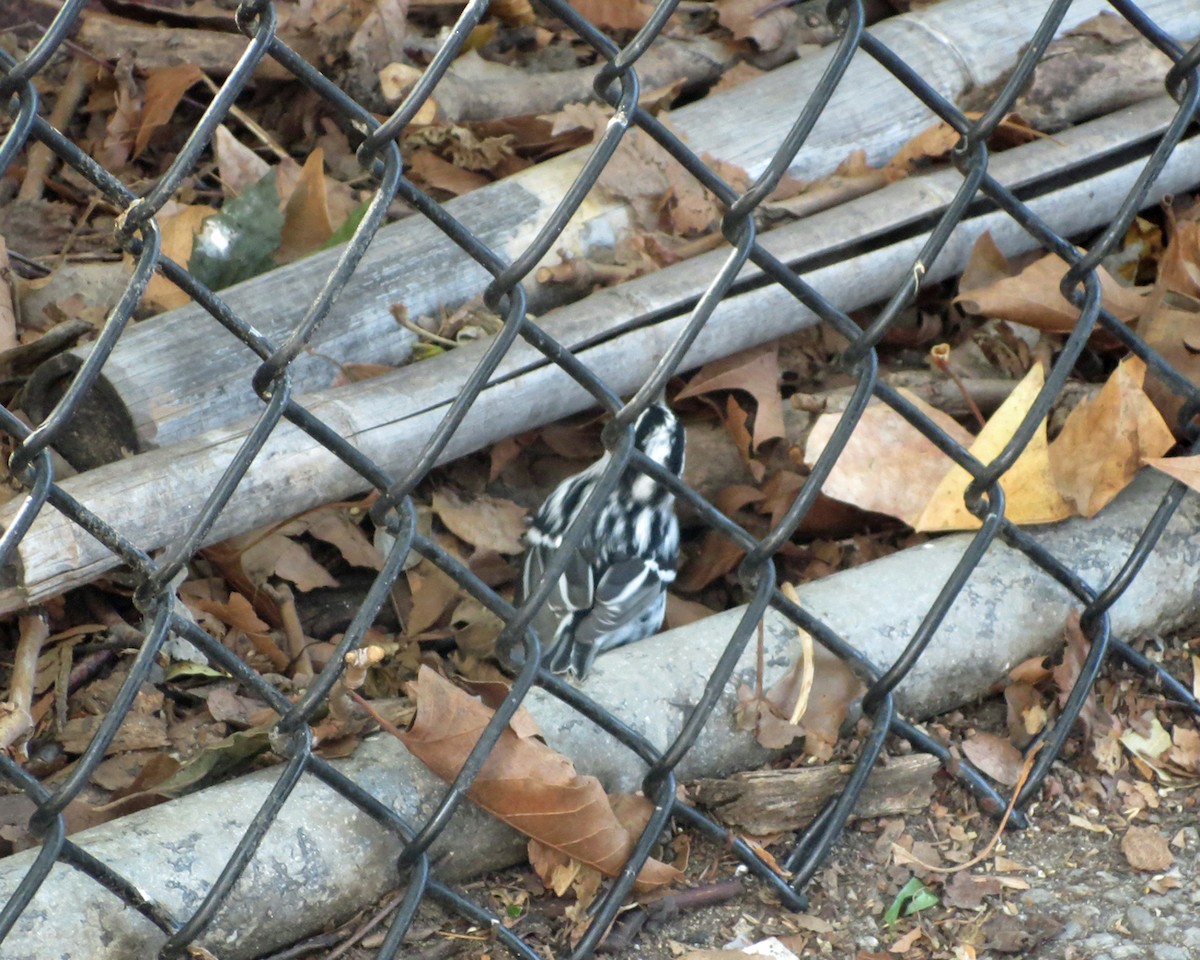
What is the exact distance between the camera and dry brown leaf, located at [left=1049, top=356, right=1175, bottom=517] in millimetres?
3365

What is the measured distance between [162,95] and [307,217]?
3.04 ft

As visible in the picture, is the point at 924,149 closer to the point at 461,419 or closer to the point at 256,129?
the point at 256,129

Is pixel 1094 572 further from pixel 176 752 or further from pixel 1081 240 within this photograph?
pixel 176 752

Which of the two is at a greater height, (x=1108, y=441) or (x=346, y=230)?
(x=346, y=230)

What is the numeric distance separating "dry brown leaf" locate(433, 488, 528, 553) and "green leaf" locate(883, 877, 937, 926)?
194cm

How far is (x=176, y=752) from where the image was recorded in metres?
3.46

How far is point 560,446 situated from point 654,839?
6.70 feet

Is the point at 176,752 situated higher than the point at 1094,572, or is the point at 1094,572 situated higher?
the point at 1094,572

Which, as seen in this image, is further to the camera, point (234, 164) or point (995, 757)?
point (234, 164)

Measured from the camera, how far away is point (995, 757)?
320 cm

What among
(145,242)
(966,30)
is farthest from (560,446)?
(145,242)

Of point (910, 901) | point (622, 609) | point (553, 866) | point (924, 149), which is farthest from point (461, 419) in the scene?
point (924, 149)

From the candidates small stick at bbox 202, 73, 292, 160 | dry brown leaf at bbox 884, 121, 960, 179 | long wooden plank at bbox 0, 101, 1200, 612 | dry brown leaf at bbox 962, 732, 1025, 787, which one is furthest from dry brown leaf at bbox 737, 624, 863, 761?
small stick at bbox 202, 73, 292, 160

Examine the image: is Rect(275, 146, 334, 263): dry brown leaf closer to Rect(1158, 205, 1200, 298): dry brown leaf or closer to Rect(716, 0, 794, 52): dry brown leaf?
Rect(716, 0, 794, 52): dry brown leaf
